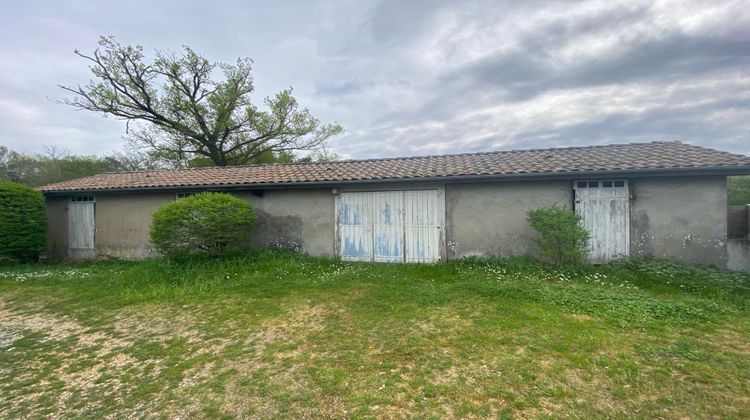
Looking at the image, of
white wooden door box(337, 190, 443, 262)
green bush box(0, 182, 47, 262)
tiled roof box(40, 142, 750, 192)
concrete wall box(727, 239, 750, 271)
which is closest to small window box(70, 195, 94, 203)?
tiled roof box(40, 142, 750, 192)

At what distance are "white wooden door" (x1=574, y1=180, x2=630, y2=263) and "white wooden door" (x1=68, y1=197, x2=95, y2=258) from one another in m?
13.9

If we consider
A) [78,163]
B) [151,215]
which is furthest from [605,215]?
[78,163]

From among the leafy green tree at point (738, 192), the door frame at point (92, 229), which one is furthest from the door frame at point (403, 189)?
the leafy green tree at point (738, 192)

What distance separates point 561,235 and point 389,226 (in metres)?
3.86

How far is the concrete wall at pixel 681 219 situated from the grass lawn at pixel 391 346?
739 mm

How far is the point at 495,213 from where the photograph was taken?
7.57 metres

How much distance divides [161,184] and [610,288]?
11.2 metres

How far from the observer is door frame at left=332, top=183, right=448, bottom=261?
784cm

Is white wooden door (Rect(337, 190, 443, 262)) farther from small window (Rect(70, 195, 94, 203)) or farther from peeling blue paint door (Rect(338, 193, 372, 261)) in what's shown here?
small window (Rect(70, 195, 94, 203))

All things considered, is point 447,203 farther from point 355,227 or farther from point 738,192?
point 738,192

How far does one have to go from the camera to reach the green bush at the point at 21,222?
8.71 m

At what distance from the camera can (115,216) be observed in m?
9.84

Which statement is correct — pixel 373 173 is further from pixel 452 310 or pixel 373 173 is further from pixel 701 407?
pixel 701 407

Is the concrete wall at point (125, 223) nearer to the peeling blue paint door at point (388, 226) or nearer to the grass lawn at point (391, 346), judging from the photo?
the grass lawn at point (391, 346)
